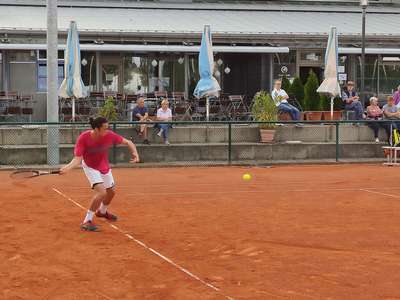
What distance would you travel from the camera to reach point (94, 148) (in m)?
9.88

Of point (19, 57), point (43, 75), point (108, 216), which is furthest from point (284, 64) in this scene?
point (108, 216)

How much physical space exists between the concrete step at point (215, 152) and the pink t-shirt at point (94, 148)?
808cm

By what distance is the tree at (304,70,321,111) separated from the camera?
2270 cm

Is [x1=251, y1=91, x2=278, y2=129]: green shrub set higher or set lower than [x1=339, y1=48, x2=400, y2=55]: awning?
lower

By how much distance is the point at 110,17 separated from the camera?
2684 cm

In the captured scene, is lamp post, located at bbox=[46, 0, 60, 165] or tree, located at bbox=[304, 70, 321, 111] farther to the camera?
tree, located at bbox=[304, 70, 321, 111]

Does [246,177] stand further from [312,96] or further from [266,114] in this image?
[312,96]

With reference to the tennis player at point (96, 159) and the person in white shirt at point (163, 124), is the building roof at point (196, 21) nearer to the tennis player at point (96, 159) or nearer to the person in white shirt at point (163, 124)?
the person in white shirt at point (163, 124)

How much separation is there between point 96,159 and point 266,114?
10.2 m

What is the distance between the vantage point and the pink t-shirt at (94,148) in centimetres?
977

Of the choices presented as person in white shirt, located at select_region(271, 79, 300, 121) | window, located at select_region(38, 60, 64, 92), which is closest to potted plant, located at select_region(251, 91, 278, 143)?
person in white shirt, located at select_region(271, 79, 300, 121)

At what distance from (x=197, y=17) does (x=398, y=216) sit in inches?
740

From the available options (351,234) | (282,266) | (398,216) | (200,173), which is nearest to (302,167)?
(200,173)

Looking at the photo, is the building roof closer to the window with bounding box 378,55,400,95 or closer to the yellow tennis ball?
the window with bounding box 378,55,400,95
